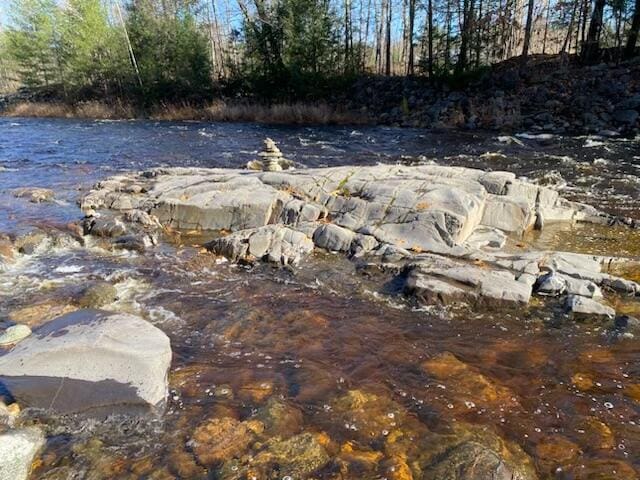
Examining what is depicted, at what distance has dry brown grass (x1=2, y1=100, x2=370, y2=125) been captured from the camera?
1118 inches

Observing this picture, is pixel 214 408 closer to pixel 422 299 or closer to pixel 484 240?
pixel 422 299

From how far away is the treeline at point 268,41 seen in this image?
95.0 ft

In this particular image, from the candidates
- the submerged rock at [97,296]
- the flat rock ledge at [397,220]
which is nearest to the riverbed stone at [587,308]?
the flat rock ledge at [397,220]

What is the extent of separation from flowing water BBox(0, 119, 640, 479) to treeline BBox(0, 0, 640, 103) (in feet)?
76.5

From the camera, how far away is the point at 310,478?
358cm

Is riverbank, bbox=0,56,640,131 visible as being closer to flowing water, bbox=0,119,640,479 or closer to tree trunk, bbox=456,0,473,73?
tree trunk, bbox=456,0,473,73

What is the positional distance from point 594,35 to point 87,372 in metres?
31.8

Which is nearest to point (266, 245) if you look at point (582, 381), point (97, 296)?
point (97, 296)

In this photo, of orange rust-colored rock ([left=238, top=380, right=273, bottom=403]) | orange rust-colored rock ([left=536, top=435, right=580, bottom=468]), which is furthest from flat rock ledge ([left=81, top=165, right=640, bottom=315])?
orange rust-colored rock ([left=238, top=380, right=273, bottom=403])

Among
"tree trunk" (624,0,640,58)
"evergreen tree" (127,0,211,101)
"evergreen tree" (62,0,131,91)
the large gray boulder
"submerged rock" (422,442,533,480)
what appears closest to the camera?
"submerged rock" (422,442,533,480)

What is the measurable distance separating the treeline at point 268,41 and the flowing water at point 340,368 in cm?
2333

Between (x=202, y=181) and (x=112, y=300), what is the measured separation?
199 inches

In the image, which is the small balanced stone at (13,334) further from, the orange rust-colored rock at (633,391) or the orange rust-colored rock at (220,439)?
the orange rust-colored rock at (633,391)

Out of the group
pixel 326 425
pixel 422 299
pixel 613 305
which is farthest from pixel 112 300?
pixel 613 305
